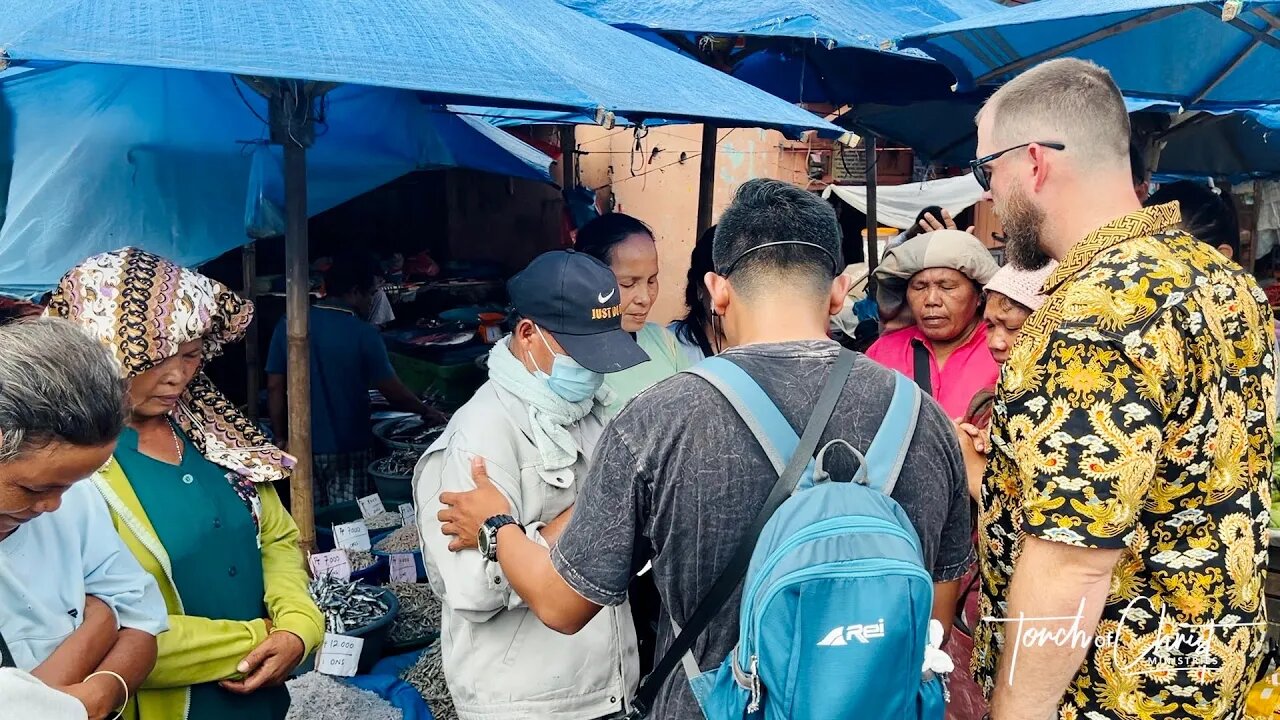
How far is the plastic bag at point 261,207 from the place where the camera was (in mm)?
3727

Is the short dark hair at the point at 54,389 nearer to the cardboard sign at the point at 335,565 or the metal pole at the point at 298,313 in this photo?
the metal pole at the point at 298,313

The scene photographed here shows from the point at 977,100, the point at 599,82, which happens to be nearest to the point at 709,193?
the point at 977,100

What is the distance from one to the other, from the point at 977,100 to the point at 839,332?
158 centimetres

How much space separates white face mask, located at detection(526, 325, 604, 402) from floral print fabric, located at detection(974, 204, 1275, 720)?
3.27 feet

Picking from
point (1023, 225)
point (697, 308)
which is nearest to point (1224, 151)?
point (697, 308)

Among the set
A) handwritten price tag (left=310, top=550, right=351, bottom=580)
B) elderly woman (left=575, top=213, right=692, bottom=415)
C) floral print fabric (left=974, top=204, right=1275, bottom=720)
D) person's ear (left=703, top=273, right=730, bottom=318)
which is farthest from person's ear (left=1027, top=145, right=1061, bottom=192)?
handwritten price tag (left=310, top=550, right=351, bottom=580)

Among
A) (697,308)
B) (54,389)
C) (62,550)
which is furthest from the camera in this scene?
(697,308)

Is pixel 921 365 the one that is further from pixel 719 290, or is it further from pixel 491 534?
pixel 491 534

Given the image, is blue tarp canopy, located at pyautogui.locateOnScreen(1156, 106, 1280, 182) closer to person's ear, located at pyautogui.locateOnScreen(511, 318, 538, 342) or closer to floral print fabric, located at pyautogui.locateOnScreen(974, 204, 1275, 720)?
floral print fabric, located at pyautogui.locateOnScreen(974, 204, 1275, 720)

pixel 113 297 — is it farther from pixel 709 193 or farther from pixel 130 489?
pixel 709 193

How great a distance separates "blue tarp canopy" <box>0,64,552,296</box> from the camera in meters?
3.65

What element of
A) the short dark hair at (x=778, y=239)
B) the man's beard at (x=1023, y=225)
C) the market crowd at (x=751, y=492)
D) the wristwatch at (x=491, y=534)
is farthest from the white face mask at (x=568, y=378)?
the man's beard at (x=1023, y=225)

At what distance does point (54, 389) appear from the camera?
144 cm

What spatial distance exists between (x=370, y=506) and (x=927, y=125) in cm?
432
